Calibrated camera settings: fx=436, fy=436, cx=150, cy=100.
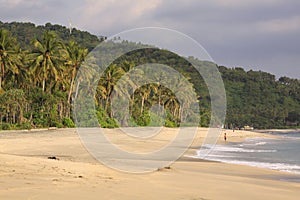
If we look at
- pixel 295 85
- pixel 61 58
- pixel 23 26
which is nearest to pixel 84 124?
pixel 61 58

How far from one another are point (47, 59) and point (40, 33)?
226ft

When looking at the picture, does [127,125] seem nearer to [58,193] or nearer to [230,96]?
[58,193]

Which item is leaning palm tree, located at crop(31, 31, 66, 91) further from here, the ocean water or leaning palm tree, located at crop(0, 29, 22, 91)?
the ocean water

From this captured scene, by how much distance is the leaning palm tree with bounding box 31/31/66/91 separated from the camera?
4375cm

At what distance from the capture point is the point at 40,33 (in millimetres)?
109625

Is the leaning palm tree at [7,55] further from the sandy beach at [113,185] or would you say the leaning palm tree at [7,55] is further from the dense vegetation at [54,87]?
the sandy beach at [113,185]

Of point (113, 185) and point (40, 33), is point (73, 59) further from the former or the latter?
point (40, 33)

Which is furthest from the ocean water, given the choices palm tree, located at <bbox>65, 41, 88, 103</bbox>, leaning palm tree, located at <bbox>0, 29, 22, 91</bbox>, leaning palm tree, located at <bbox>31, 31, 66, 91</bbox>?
leaning palm tree, located at <bbox>0, 29, 22, 91</bbox>

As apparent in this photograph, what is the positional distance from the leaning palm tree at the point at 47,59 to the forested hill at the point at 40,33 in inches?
1850

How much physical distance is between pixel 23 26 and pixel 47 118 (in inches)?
3134

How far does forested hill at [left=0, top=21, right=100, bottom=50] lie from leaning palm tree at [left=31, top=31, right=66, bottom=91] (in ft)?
154

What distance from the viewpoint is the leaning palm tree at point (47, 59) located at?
43.8 metres

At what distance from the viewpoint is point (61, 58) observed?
4678 centimetres

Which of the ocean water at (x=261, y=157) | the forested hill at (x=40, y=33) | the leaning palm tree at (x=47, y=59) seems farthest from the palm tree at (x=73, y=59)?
the forested hill at (x=40, y=33)
